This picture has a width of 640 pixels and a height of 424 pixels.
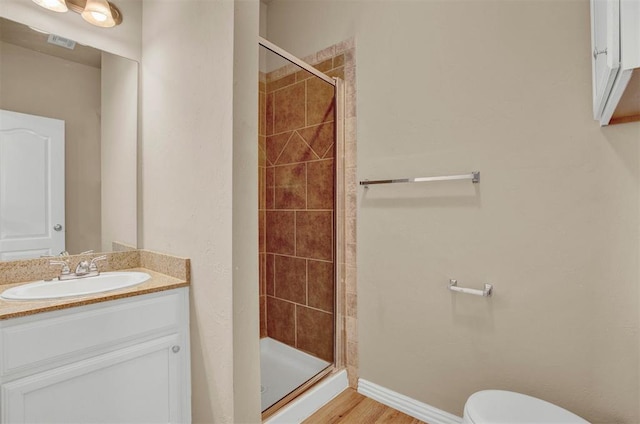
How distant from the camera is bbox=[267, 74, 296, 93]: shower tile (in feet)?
6.20

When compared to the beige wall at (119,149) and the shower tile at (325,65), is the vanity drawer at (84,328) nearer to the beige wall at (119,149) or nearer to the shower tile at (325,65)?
the beige wall at (119,149)

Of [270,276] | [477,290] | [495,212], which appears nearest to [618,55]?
[495,212]

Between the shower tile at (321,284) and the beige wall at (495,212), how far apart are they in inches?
8.5

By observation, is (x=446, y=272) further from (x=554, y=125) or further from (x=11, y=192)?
(x=11, y=192)

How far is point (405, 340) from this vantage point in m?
1.72

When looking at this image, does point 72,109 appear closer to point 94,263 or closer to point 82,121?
point 82,121

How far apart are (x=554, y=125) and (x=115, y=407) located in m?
2.12

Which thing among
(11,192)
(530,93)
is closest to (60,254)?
(11,192)

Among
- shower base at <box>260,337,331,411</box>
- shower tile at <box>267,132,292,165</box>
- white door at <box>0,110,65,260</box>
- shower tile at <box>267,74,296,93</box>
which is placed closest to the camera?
white door at <box>0,110,65,260</box>

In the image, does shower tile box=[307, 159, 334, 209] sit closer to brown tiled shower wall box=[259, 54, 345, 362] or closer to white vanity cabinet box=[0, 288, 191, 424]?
brown tiled shower wall box=[259, 54, 345, 362]

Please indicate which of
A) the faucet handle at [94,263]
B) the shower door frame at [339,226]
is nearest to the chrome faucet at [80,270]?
the faucet handle at [94,263]

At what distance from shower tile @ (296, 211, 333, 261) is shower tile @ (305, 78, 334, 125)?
1.95ft

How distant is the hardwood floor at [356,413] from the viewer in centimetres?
165

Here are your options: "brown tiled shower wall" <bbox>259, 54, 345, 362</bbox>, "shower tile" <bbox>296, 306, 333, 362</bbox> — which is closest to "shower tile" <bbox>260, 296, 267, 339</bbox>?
"brown tiled shower wall" <bbox>259, 54, 345, 362</bbox>
